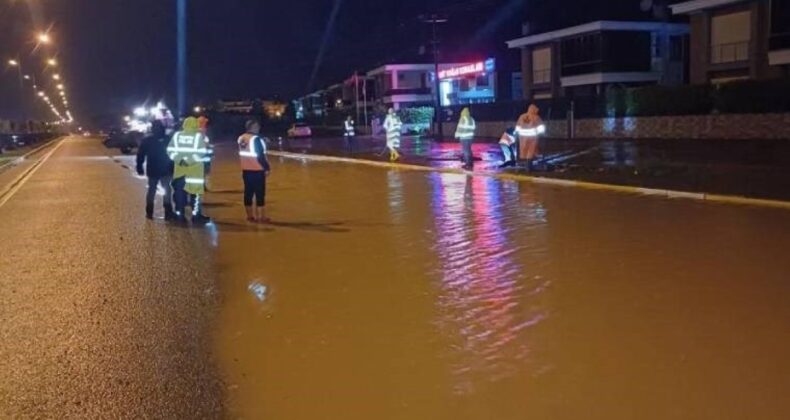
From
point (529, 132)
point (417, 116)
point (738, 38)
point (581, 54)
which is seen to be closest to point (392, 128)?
point (529, 132)

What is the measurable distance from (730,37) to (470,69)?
2844cm

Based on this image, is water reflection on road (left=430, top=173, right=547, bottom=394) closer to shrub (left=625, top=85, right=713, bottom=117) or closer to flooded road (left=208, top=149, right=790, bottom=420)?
flooded road (left=208, top=149, right=790, bottom=420)

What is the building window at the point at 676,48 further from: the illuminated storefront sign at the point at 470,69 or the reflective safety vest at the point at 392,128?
the reflective safety vest at the point at 392,128

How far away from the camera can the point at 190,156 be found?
13.1 m

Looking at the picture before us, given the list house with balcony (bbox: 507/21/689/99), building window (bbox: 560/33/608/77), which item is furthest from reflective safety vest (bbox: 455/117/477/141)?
building window (bbox: 560/33/608/77)

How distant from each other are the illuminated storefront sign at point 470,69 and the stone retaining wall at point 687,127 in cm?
2462

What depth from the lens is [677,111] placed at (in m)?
33.4

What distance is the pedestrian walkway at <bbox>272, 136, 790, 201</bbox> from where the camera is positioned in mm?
15617

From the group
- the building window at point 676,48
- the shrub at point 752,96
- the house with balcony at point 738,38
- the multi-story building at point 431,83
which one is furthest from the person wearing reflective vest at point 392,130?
the multi-story building at point 431,83

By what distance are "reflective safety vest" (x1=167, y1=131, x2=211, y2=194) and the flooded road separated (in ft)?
3.24

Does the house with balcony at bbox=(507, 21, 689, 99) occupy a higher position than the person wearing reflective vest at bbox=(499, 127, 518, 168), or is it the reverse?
the house with balcony at bbox=(507, 21, 689, 99)

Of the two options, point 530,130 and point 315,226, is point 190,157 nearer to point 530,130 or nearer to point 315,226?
point 315,226

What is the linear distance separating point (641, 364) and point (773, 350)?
3.32 ft

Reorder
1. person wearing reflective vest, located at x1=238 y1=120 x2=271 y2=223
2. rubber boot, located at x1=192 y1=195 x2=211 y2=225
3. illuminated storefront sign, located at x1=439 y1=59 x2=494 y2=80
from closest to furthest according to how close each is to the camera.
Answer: person wearing reflective vest, located at x1=238 y1=120 x2=271 y2=223 → rubber boot, located at x1=192 y1=195 x2=211 y2=225 → illuminated storefront sign, located at x1=439 y1=59 x2=494 y2=80
